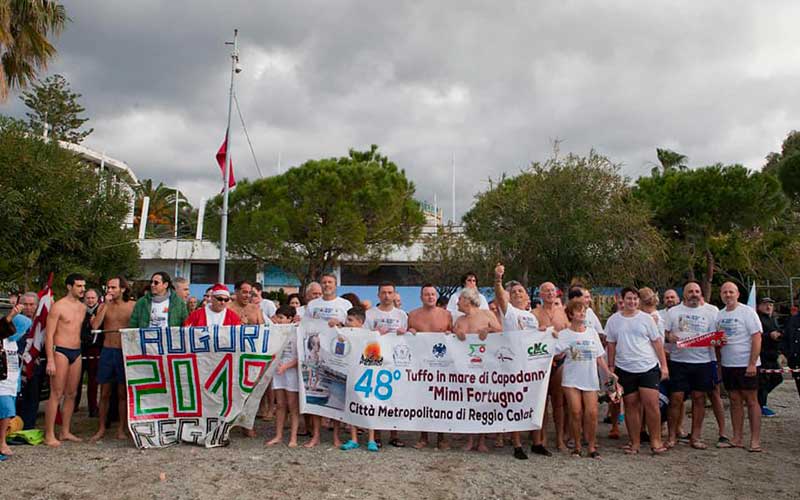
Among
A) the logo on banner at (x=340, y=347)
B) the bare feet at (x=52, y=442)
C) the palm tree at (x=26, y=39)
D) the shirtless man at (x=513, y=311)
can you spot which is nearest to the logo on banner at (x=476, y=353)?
the shirtless man at (x=513, y=311)

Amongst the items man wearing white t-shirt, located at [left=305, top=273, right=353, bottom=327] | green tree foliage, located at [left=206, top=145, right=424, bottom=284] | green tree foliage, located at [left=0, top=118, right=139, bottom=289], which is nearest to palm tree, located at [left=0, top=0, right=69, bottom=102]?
green tree foliage, located at [left=0, top=118, right=139, bottom=289]

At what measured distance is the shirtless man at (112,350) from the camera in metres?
7.24

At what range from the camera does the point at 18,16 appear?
11836mm

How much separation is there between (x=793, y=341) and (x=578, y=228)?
992 centimetres

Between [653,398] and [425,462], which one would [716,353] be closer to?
[653,398]

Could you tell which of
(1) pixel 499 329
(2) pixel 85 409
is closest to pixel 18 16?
(2) pixel 85 409

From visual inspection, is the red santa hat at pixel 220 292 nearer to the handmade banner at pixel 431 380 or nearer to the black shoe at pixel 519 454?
the handmade banner at pixel 431 380

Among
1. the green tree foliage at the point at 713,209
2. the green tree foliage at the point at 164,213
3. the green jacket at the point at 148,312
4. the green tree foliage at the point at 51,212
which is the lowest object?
the green jacket at the point at 148,312

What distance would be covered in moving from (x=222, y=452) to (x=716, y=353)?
5415 mm

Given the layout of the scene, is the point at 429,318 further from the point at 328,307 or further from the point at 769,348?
the point at 769,348

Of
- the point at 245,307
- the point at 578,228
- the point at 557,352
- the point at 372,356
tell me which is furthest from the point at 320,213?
the point at 557,352

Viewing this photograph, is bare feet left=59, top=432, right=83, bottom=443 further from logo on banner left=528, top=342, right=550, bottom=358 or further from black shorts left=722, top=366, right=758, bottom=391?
black shorts left=722, top=366, right=758, bottom=391

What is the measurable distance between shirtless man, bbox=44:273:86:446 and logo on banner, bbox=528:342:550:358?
4.81 m

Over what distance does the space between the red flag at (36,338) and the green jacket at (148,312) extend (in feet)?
3.33
